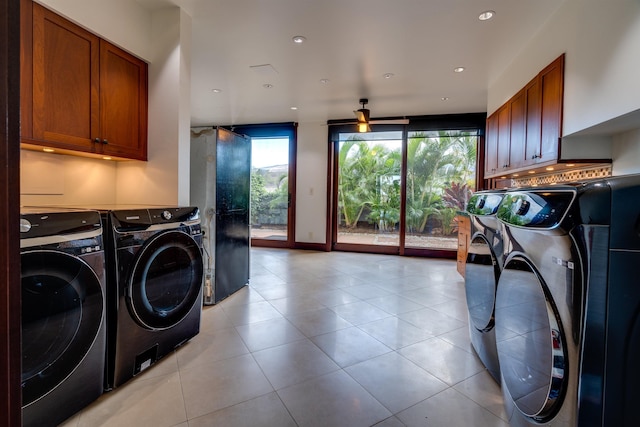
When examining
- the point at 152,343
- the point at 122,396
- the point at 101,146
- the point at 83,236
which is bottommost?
the point at 122,396

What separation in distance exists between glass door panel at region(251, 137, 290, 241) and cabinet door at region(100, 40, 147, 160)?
3.72m

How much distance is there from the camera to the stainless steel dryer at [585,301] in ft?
2.68

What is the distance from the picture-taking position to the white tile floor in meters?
1.51

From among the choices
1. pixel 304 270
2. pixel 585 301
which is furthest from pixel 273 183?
pixel 585 301

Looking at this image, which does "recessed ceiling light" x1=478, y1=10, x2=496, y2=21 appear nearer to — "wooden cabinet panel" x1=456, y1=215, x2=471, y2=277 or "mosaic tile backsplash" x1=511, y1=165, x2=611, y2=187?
"mosaic tile backsplash" x1=511, y1=165, x2=611, y2=187

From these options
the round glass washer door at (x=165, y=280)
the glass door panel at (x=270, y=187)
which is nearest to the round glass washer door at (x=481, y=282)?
the round glass washer door at (x=165, y=280)

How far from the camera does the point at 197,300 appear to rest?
2.24 metres

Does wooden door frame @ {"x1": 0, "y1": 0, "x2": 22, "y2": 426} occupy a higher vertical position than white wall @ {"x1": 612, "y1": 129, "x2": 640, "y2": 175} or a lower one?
lower

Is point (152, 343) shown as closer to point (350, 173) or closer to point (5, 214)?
point (5, 214)

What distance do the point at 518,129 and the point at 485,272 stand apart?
2071 millimetres

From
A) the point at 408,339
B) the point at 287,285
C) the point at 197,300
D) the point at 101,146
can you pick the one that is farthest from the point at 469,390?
the point at 101,146

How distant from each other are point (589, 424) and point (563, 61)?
2.56 meters

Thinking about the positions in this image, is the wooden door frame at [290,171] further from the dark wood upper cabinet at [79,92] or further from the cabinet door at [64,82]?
the cabinet door at [64,82]

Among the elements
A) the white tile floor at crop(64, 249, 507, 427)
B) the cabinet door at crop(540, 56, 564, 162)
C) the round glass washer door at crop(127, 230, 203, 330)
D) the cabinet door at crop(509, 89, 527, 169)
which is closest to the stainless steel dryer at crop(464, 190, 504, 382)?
the white tile floor at crop(64, 249, 507, 427)
